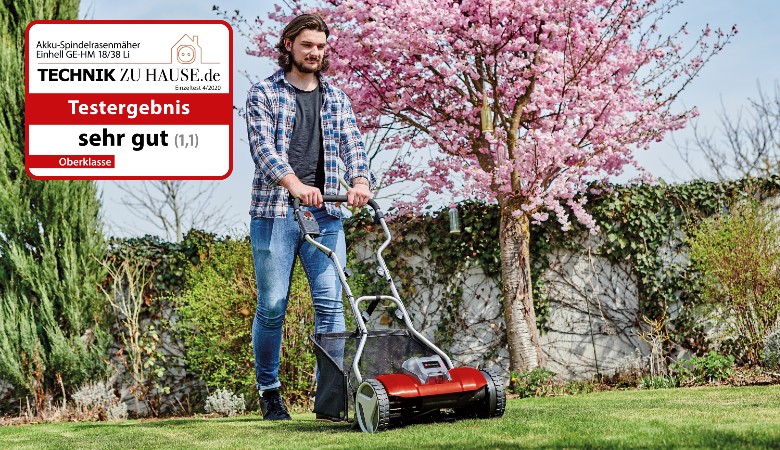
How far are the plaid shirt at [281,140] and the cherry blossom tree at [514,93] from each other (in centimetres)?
234

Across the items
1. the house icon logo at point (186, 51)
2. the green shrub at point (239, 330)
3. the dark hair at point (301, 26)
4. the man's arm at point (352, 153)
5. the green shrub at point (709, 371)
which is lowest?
the green shrub at point (709, 371)

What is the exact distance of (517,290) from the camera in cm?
676

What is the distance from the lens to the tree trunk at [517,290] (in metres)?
6.71

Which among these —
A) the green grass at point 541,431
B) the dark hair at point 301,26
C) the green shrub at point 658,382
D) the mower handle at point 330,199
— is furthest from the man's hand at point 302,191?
the green shrub at point 658,382

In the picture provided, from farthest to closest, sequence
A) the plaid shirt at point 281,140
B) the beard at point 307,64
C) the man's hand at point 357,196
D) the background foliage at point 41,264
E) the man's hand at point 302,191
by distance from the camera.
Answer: the background foliage at point 41,264 → the beard at point 307,64 → the plaid shirt at point 281,140 → the man's hand at point 357,196 → the man's hand at point 302,191

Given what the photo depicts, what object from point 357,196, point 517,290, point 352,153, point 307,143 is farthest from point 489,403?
point 517,290

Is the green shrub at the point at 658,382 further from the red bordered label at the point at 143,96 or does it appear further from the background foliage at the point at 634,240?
the red bordered label at the point at 143,96

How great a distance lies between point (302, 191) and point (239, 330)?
124 inches

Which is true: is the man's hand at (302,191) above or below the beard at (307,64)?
below

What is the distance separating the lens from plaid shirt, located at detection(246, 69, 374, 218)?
3.93 meters

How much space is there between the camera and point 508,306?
22.2 feet

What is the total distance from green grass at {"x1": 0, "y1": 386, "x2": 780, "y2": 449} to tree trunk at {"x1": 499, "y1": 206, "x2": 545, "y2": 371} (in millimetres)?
2139

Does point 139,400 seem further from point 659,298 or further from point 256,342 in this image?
point 659,298

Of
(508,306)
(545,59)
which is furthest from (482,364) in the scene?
(545,59)
